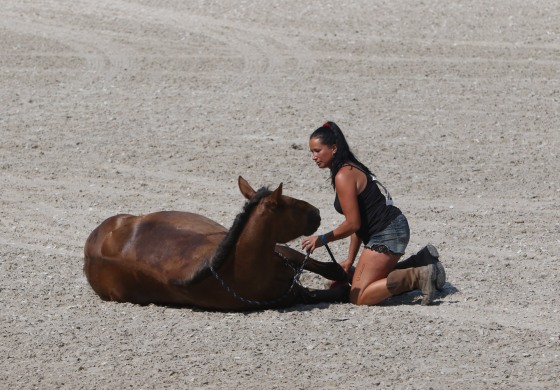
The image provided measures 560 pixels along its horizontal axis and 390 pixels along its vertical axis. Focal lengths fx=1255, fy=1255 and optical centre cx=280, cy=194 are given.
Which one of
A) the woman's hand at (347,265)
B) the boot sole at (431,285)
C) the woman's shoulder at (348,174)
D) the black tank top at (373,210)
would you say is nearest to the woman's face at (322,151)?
the woman's shoulder at (348,174)

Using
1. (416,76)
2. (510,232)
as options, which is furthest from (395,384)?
(416,76)

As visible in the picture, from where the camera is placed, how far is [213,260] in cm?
775

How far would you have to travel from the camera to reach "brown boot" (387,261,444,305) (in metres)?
7.98

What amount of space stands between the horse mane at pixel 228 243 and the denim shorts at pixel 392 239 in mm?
860

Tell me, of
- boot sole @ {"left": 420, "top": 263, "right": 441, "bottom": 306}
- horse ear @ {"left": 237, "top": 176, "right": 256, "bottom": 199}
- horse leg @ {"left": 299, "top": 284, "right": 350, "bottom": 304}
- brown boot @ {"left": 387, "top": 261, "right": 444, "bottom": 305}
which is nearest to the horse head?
horse ear @ {"left": 237, "top": 176, "right": 256, "bottom": 199}

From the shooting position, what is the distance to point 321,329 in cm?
755

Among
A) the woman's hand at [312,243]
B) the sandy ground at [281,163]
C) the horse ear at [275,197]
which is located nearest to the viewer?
the sandy ground at [281,163]

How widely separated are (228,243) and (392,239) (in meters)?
1.14

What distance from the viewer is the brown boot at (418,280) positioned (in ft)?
26.2

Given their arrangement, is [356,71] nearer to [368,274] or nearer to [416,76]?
[416,76]

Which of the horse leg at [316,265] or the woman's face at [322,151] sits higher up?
the woman's face at [322,151]

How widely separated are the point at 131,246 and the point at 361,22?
11.8 meters

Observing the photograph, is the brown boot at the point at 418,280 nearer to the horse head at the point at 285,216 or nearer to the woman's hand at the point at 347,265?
the woman's hand at the point at 347,265

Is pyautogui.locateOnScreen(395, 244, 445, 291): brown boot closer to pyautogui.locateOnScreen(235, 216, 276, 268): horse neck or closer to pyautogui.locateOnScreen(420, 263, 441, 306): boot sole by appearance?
pyautogui.locateOnScreen(420, 263, 441, 306): boot sole
